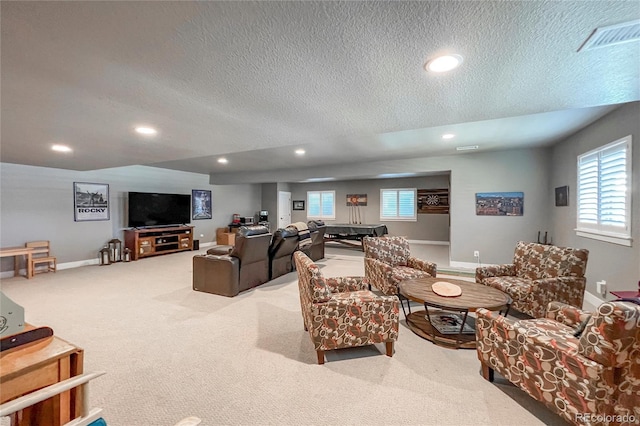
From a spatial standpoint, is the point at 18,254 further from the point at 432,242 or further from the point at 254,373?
the point at 432,242

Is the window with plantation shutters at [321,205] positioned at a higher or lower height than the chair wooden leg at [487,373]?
higher

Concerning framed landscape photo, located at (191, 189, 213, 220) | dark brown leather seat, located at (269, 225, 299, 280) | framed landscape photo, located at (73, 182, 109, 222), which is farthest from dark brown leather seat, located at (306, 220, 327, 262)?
framed landscape photo, located at (73, 182, 109, 222)

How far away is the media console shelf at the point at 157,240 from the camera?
22.0 ft

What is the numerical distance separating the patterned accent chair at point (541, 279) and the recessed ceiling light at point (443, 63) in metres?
2.60

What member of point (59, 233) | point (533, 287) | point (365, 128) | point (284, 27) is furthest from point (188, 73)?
point (59, 233)

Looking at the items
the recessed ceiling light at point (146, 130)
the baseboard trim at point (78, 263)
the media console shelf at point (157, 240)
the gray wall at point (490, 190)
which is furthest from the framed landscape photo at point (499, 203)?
the baseboard trim at point (78, 263)

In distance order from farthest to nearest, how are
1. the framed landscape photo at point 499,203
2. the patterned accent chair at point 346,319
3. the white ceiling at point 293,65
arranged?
the framed landscape photo at point 499,203
the patterned accent chair at point 346,319
the white ceiling at point 293,65

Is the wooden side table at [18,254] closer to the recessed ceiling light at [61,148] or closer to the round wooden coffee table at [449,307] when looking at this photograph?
the recessed ceiling light at [61,148]

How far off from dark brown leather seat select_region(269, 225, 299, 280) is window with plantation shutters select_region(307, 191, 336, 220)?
5.64m

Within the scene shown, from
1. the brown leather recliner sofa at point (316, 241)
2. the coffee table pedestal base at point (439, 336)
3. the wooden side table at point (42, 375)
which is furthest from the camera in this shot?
the brown leather recliner sofa at point (316, 241)

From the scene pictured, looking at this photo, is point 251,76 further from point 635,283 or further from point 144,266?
point 144,266

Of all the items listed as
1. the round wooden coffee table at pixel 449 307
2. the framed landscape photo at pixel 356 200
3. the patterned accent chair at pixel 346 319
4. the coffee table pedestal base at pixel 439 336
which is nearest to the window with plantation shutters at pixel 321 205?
the framed landscape photo at pixel 356 200

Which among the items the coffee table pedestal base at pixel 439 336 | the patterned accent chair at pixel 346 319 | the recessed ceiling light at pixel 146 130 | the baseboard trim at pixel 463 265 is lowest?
the coffee table pedestal base at pixel 439 336

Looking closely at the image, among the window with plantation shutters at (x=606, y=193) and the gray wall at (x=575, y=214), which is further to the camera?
the window with plantation shutters at (x=606, y=193)
